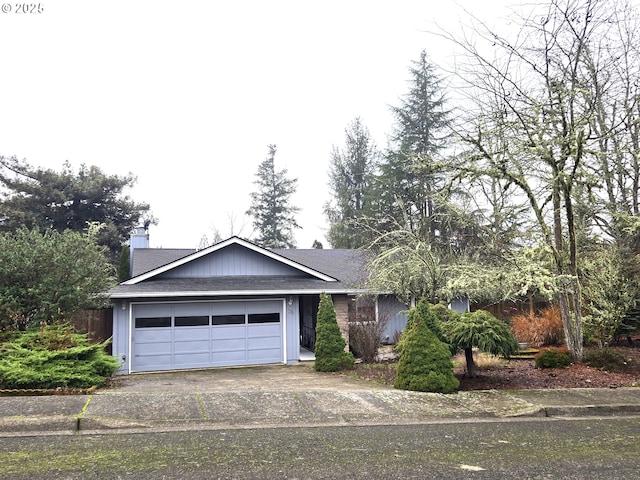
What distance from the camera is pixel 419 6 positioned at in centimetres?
952

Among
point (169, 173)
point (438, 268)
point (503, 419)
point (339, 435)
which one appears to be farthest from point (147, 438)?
point (169, 173)

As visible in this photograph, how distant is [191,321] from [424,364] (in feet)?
25.6

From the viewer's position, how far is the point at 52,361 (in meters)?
8.96

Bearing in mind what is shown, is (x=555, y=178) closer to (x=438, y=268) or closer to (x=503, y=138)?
(x=503, y=138)

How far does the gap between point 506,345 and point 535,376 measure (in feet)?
6.28

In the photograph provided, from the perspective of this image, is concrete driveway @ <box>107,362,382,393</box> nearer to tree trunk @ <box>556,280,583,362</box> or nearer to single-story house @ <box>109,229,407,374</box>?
single-story house @ <box>109,229,407,374</box>

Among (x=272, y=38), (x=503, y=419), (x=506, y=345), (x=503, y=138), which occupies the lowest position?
(x=503, y=419)

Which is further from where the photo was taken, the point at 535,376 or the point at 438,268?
the point at 438,268

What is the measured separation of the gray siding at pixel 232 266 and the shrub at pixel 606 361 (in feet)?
29.2

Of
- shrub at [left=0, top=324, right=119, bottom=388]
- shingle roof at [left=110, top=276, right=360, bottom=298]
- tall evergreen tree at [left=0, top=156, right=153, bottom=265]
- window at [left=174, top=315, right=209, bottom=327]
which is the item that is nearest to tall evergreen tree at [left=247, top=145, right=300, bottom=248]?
tall evergreen tree at [left=0, top=156, right=153, bottom=265]

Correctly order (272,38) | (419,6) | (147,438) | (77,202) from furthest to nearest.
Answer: (77,202) → (272,38) → (419,6) → (147,438)

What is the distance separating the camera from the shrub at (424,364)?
9141 mm

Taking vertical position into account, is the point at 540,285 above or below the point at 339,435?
above

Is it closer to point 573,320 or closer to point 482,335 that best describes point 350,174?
point 573,320
